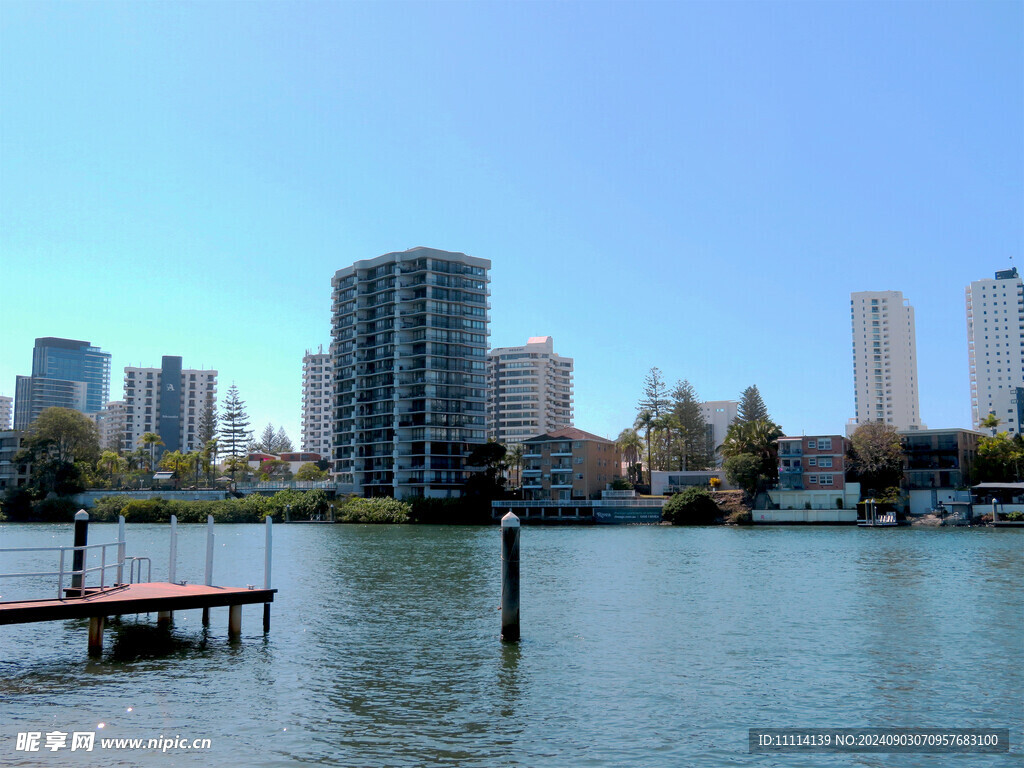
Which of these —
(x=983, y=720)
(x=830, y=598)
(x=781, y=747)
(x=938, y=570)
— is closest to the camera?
(x=781, y=747)

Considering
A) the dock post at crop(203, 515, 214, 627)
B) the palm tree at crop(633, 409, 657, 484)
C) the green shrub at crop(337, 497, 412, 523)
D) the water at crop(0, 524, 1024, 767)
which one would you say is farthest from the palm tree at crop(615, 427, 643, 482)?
the dock post at crop(203, 515, 214, 627)

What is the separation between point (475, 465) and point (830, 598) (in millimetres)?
115286

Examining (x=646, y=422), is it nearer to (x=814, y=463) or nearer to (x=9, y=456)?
(x=814, y=463)

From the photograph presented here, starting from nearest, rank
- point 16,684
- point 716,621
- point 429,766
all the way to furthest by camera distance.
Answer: point 429,766 → point 16,684 → point 716,621

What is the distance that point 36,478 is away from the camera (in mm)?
163375

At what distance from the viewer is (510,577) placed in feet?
87.4

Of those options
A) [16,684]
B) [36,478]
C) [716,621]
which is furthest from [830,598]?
[36,478]

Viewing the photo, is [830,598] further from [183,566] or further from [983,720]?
[183,566]

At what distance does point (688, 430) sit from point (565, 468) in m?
37.0

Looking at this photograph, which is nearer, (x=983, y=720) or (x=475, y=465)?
(x=983, y=720)

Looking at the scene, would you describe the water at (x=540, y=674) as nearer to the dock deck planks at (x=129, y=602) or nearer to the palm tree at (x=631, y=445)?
the dock deck planks at (x=129, y=602)

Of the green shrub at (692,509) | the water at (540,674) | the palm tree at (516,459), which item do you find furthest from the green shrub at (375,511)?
the water at (540,674)

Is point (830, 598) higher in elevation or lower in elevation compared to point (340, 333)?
lower

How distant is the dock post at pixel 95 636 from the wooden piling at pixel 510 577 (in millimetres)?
12356
